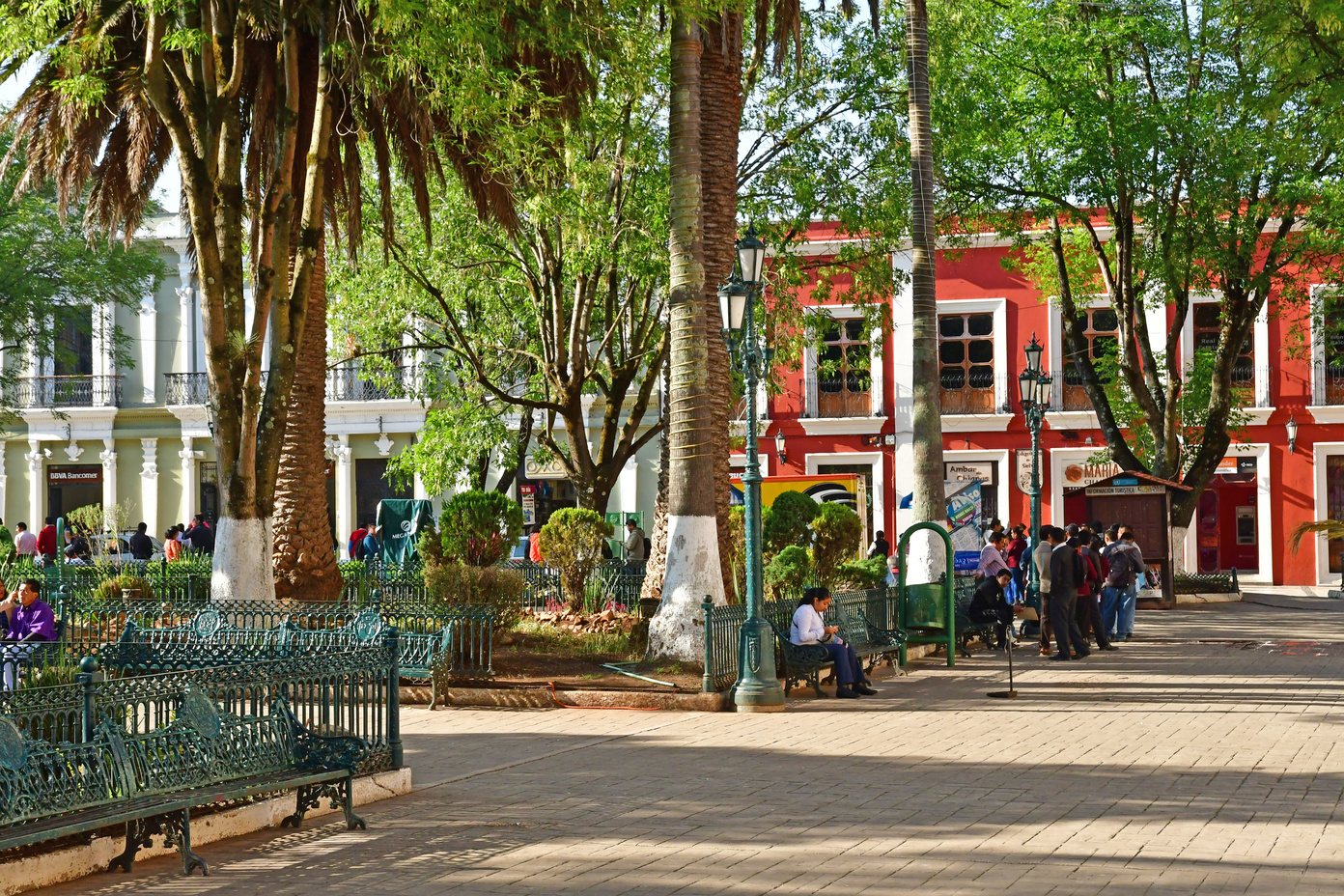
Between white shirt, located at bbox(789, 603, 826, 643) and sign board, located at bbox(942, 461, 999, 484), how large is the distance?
2282 cm

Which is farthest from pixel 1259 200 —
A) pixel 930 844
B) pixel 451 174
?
pixel 930 844

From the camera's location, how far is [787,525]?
63.2ft

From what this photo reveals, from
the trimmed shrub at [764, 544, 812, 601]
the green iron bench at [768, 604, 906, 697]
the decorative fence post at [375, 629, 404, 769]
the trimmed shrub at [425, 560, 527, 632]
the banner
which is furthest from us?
→ the banner

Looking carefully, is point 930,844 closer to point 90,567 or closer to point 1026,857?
point 1026,857

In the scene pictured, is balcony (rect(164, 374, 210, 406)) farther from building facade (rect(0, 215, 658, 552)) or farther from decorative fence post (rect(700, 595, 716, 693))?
decorative fence post (rect(700, 595, 716, 693))

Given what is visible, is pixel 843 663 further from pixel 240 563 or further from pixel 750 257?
pixel 240 563

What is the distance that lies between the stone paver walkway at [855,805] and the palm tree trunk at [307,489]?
4808 mm

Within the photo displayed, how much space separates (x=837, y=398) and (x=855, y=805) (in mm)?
29331

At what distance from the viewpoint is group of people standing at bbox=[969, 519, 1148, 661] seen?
17.4m

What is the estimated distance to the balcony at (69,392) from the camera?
42.2 meters

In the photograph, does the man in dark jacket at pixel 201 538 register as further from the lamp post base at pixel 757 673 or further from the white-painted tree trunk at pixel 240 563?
the lamp post base at pixel 757 673

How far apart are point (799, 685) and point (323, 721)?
7254 mm

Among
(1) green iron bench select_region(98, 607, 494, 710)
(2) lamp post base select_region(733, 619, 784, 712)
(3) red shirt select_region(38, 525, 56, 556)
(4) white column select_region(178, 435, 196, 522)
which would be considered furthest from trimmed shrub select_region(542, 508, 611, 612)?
(4) white column select_region(178, 435, 196, 522)

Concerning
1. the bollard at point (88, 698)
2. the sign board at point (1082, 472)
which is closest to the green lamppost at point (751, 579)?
the bollard at point (88, 698)
